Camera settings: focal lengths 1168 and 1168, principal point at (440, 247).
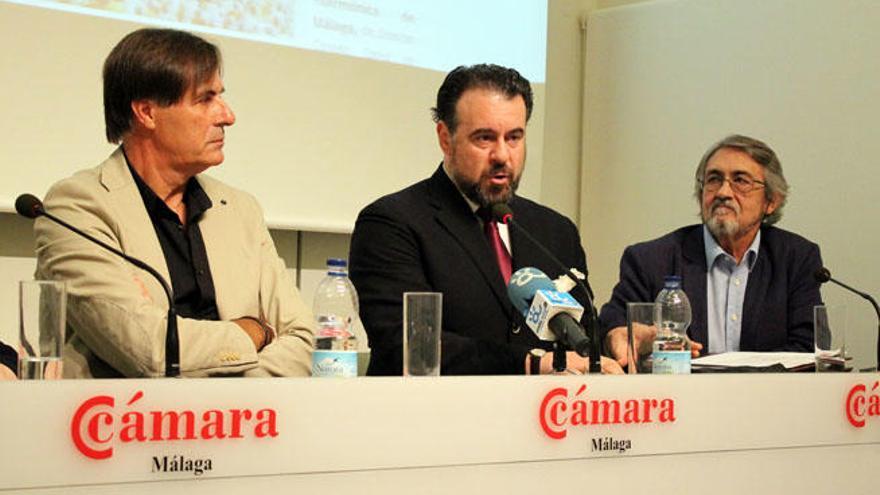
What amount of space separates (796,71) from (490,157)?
98.2 inches

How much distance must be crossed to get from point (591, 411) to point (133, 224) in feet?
3.64

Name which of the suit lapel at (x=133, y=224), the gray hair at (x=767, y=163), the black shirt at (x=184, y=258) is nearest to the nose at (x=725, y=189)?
the gray hair at (x=767, y=163)

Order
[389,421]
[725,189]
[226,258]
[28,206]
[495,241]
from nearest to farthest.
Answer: [389,421] → [28,206] → [226,258] → [495,241] → [725,189]

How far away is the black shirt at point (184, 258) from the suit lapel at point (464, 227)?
0.64m

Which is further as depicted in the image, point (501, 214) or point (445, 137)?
point (445, 137)

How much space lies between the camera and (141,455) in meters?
1.63

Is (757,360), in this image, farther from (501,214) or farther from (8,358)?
(8,358)

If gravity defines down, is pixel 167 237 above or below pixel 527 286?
above

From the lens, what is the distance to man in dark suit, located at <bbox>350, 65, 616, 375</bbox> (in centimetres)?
289

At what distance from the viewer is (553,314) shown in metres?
2.24

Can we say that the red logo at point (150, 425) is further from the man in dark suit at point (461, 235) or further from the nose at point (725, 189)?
the nose at point (725, 189)

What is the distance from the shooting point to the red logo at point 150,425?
160cm

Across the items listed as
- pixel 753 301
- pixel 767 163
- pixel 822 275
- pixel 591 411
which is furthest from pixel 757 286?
pixel 591 411

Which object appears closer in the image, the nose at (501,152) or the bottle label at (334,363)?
the bottle label at (334,363)
